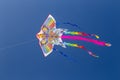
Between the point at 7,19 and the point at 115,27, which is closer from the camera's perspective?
the point at 115,27

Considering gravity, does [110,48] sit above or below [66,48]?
below

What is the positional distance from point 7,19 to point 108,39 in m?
1.23

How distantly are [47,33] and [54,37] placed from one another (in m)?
0.09

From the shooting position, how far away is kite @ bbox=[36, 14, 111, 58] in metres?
3.44

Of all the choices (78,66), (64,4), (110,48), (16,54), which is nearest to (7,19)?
(16,54)

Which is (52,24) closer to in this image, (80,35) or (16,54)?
(80,35)

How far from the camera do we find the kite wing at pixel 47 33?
345 cm

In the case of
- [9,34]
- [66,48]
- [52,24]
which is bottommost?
[66,48]

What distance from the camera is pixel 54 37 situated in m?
3.43

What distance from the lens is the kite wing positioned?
345 centimetres

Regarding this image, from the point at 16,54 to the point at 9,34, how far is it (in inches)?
10.2

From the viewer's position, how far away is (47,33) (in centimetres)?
345

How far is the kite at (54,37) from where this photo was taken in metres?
3.44

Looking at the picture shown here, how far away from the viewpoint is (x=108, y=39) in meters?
3.46
